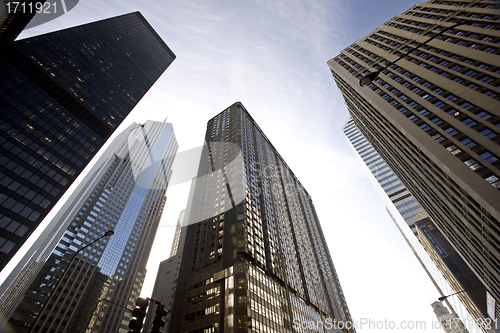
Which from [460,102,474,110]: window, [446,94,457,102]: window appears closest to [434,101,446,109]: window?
[446,94,457,102]: window

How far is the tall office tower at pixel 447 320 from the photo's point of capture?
435 ft

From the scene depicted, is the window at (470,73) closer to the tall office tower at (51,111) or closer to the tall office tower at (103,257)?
the tall office tower at (51,111)

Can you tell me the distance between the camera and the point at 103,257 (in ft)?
427

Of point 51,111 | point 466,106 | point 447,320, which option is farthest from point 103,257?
point 447,320

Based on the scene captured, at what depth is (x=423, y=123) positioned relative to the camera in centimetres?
4031

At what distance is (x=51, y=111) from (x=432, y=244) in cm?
11637

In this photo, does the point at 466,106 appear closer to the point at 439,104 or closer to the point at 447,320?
the point at 439,104


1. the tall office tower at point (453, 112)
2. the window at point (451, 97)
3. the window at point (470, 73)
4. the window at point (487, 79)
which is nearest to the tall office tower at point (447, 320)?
the tall office tower at point (453, 112)

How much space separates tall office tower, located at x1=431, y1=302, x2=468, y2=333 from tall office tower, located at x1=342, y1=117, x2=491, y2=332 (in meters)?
40.8

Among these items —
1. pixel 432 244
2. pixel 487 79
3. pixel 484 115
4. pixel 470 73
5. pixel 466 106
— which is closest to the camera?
pixel 484 115

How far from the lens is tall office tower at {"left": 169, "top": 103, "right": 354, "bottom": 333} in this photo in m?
52.4

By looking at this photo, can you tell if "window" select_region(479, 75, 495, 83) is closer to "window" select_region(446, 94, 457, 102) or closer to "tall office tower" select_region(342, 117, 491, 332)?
"window" select_region(446, 94, 457, 102)

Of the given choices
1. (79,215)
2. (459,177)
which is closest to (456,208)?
(459,177)

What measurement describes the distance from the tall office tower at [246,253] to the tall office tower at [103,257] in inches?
1603
